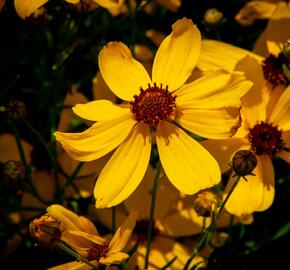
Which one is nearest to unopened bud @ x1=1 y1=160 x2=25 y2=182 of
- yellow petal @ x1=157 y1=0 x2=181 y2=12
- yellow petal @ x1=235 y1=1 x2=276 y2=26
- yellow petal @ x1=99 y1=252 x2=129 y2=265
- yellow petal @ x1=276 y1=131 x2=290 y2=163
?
yellow petal @ x1=99 y1=252 x2=129 y2=265

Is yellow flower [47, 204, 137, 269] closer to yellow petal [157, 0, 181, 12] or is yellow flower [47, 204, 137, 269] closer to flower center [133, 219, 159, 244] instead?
flower center [133, 219, 159, 244]

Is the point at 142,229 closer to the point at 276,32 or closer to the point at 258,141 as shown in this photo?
the point at 258,141

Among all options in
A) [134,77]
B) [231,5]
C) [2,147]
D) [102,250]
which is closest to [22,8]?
[134,77]

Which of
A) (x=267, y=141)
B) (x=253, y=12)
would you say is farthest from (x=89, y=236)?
(x=253, y=12)

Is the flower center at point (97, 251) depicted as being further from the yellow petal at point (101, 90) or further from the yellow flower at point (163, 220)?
the yellow petal at point (101, 90)

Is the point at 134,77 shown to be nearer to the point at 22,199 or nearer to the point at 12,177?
the point at 12,177
